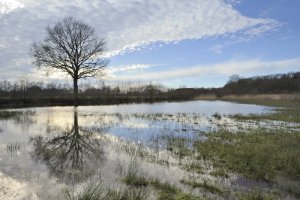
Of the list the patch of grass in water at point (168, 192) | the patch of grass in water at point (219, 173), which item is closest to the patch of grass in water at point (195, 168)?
the patch of grass in water at point (219, 173)

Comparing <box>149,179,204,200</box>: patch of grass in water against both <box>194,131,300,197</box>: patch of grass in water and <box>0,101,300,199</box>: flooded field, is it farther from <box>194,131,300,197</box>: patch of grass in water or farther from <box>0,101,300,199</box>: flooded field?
<box>194,131,300,197</box>: patch of grass in water

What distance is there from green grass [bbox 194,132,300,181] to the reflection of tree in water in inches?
144

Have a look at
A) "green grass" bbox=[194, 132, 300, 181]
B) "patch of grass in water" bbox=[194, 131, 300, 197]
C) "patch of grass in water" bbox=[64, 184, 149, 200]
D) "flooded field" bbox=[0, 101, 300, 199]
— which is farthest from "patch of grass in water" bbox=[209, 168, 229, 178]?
"patch of grass in water" bbox=[64, 184, 149, 200]

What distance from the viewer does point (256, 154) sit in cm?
1046

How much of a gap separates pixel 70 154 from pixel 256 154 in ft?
20.0

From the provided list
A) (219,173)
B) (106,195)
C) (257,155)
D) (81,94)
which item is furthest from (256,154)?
(81,94)

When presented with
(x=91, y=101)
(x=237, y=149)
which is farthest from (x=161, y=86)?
(x=237, y=149)

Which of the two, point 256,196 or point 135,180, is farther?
point 135,180

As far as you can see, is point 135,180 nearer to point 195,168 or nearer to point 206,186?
point 206,186

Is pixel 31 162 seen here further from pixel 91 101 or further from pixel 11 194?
pixel 91 101

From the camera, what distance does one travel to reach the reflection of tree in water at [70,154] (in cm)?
840

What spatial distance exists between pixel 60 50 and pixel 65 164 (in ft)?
126

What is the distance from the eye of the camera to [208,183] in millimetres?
7660

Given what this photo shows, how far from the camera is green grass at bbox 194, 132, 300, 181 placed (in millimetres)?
8797
